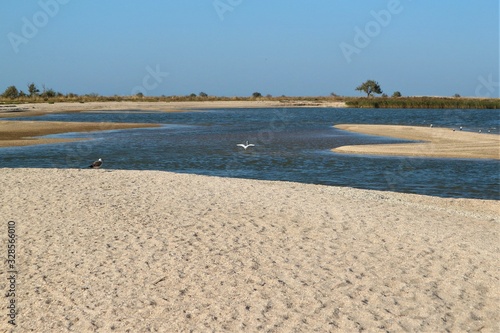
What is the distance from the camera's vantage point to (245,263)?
8.68 m

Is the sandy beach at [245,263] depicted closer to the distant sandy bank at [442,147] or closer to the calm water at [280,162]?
the calm water at [280,162]

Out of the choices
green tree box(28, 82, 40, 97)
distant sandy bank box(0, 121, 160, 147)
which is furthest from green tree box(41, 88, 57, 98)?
distant sandy bank box(0, 121, 160, 147)

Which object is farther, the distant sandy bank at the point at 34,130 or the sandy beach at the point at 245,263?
the distant sandy bank at the point at 34,130

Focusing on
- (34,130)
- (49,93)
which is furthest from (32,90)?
(34,130)

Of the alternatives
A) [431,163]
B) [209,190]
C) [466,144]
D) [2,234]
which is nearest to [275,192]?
[209,190]

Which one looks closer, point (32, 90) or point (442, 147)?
point (442, 147)

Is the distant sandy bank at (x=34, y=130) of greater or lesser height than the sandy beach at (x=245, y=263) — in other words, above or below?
below

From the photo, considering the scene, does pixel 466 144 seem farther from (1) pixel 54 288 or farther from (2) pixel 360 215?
(1) pixel 54 288

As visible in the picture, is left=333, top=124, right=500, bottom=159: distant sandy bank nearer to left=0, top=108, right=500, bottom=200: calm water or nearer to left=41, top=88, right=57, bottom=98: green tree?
left=0, top=108, right=500, bottom=200: calm water

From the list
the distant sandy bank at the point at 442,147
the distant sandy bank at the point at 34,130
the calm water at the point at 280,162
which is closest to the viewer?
the calm water at the point at 280,162

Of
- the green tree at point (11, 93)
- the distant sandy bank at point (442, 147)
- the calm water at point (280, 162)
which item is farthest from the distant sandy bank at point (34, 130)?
the green tree at point (11, 93)

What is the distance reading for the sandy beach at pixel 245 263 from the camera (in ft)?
23.1

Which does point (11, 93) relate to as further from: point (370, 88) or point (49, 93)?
point (370, 88)

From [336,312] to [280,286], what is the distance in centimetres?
98
